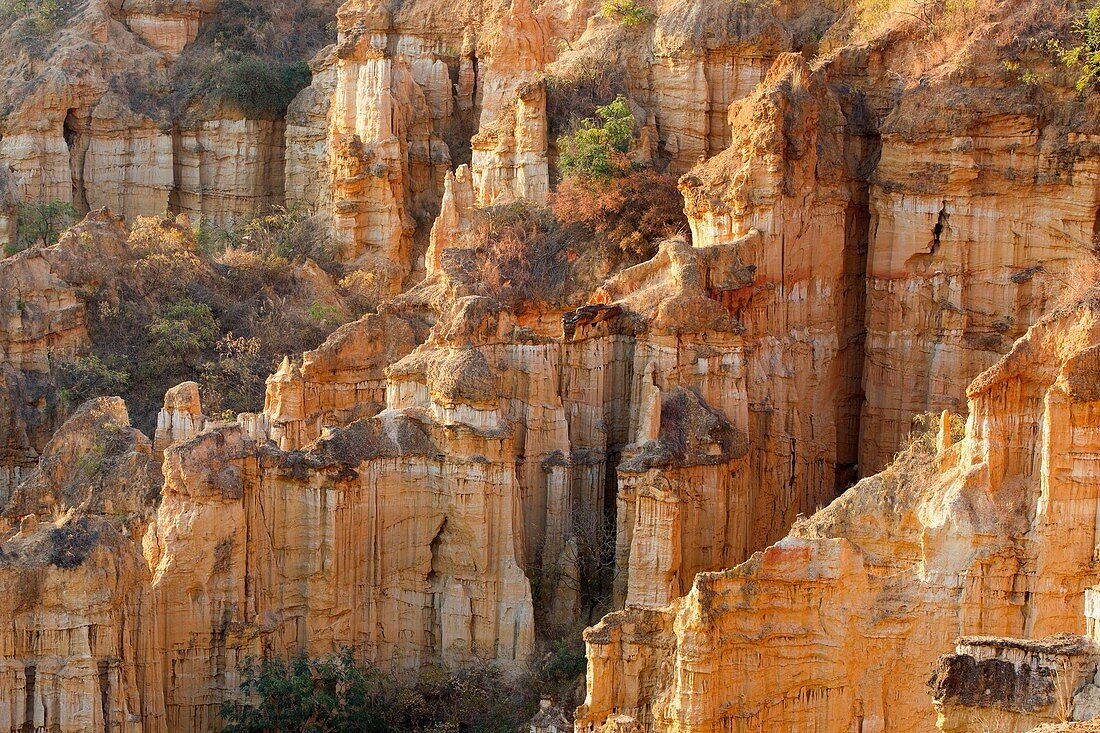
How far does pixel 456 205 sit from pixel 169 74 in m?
14.2

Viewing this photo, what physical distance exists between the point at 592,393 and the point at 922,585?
31.4ft

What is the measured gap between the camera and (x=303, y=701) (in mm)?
33125

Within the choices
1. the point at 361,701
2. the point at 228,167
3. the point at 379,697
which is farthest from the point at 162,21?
the point at 361,701

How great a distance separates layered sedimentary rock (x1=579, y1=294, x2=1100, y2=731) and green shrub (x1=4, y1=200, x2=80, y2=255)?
82.8 feet

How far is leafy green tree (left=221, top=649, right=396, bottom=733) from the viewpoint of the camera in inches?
1303

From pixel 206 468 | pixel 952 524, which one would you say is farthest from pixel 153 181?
pixel 952 524

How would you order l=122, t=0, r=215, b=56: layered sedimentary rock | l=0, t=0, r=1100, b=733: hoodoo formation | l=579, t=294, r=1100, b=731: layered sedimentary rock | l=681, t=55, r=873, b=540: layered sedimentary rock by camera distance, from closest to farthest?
l=579, t=294, r=1100, b=731: layered sedimentary rock → l=0, t=0, r=1100, b=733: hoodoo formation → l=681, t=55, r=873, b=540: layered sedimentary rock → l=122, t=0, r=215, b=56: layered sedimentary rock

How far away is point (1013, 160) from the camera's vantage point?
38500 millimetres

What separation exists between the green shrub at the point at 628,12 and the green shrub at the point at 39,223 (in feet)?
44.9

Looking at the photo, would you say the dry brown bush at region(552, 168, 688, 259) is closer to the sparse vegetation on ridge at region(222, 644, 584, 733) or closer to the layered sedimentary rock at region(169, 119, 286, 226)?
the sparse vegetation on ridge at region(222, 644, 584, 733)

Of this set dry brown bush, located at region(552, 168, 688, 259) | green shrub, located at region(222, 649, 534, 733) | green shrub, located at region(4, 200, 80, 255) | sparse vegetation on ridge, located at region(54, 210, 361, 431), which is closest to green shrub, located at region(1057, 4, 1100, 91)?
dry brown bush, located at region(552, 168, 688, 259)

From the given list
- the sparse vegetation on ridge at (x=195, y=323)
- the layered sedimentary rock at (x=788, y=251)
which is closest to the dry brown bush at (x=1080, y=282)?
the layered sedimentary rock at (x=788, y=251)

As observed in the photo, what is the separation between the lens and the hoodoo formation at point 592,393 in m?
29.5

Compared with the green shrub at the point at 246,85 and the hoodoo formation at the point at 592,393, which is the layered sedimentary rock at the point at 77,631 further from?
the green shrub at the point at 246,85
